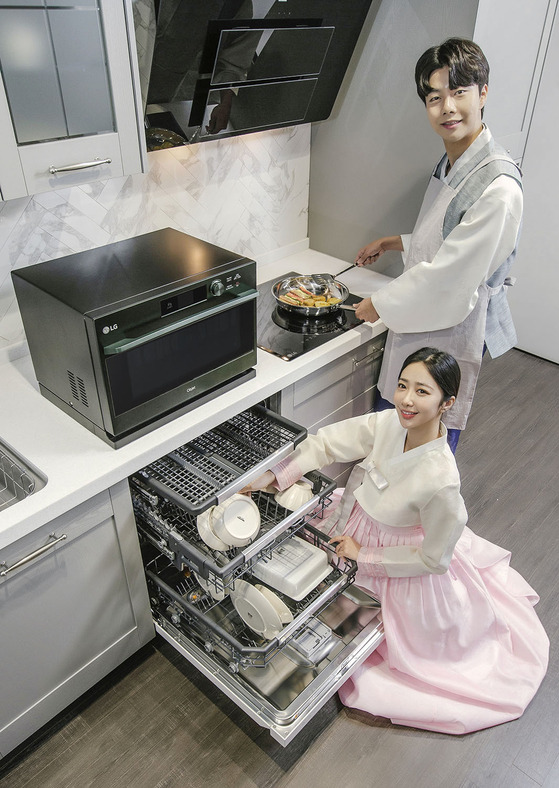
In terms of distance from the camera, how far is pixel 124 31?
135 cm

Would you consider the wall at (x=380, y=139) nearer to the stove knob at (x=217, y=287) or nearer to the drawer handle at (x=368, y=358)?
the drawer handle at (x=368, y=358)

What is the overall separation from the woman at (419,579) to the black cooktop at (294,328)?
29cm

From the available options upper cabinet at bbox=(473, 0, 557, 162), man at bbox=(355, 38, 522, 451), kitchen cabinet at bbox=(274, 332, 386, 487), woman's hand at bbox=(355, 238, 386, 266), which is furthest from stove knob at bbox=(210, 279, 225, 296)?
upper cabinet at bbox=(473, 0, 557, 162)

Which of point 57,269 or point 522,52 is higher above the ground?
point 522,52

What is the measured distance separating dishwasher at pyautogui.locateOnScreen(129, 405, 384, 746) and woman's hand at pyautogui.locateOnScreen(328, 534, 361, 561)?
0.04 meters

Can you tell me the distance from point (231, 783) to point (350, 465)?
1.13 meters

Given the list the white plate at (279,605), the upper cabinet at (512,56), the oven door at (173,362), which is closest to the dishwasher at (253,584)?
the white plate at (279,605)

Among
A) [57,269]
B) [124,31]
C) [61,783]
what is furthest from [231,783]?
[124,31]

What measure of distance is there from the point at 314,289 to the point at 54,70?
1.10m

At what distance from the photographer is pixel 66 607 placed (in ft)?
4.89

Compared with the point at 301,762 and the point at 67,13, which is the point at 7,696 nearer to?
the point at 301,762

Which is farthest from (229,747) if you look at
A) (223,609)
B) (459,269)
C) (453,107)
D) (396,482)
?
(453,107)

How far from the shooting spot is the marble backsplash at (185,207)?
5.67 ft

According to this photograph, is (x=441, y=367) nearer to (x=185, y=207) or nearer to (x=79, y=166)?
(x=79, y=166)
